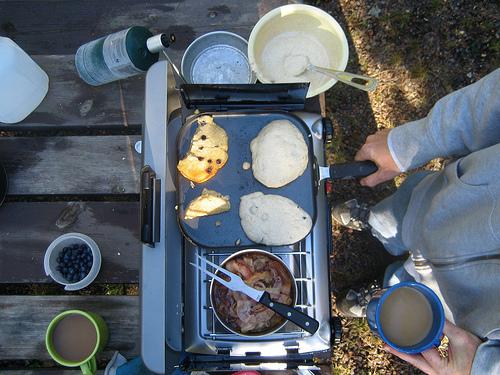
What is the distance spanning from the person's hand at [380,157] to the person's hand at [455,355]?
415 mm

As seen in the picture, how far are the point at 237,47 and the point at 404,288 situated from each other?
2.75 ft

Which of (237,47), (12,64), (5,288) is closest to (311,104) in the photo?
(237,47)

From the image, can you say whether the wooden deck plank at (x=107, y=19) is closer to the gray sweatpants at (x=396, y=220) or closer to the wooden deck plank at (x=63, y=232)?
the wooden deck plank at (x=63, y=232)

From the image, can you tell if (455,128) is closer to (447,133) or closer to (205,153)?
(447,133)

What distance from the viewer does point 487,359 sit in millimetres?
857

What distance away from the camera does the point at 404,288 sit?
1.08m

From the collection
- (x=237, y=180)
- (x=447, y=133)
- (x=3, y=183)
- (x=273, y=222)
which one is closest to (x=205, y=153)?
(x=237, y=180)

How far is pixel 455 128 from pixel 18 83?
3.85ft

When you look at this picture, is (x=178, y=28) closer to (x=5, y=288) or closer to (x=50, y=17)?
(x=50, y=17)

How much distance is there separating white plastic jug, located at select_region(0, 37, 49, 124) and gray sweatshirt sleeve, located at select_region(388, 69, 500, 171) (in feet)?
3.41

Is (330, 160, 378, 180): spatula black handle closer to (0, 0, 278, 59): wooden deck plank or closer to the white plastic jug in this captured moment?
(0, 0, 278, 59): wooden deck plank

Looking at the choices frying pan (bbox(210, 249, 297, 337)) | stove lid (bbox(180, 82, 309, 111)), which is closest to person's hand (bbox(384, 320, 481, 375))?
frying pan (bbox(210, 249, 297, 337))

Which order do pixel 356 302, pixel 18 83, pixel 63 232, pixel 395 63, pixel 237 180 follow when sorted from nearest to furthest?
pixel 237 180
pixel 18 83
pixel 63 232
pixel 356 302
pixel 395 63

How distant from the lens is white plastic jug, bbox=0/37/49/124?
3.86 feet
